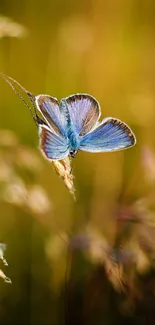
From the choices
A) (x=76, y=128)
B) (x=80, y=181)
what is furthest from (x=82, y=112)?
(x=80, y=181)

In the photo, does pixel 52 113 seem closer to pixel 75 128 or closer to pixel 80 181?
pixel 75 128

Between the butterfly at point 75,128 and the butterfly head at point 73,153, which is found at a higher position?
the butterfly at point 75,128

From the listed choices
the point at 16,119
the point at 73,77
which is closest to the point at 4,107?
the point at 16,119

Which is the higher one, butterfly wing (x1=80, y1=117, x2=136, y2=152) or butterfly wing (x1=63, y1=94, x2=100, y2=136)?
butterfly wing (x1=63, y1=94, x2=100, y2=136)

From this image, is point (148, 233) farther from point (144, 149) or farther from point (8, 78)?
point (8, 78)
